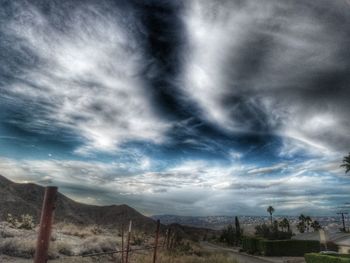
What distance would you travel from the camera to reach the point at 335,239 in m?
46.0

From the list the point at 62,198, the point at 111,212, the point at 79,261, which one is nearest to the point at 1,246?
the point at 79,261

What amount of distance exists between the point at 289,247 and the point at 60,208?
196 ft

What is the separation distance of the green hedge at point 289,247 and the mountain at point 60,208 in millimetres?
28313

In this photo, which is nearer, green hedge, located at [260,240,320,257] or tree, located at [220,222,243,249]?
green hedge, located at [260,240,320,257]

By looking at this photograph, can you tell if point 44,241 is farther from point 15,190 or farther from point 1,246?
point 15,190

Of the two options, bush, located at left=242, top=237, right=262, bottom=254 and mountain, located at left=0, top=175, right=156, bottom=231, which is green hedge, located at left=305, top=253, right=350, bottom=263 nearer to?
bush, located at left=242, top=237, right=262, bottom=254

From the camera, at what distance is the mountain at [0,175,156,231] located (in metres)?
64.2

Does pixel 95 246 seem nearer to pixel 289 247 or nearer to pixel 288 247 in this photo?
pixel 288 247

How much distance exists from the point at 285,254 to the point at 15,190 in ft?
208

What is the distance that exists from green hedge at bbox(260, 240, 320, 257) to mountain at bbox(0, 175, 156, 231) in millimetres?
28313

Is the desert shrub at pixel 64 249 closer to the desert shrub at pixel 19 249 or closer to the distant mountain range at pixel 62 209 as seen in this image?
the desert shrub at pixel 19 249

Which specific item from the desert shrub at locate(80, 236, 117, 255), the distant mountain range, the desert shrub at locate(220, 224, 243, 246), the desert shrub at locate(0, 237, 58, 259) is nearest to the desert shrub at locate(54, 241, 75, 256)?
the desert shrub at locate(80, 236, 117, 255)

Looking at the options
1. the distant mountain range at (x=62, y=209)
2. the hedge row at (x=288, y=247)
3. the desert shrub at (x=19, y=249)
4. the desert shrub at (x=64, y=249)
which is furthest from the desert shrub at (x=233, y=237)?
the desert shrub at (x=19, y=249)

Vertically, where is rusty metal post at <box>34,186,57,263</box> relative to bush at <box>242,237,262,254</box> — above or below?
above
